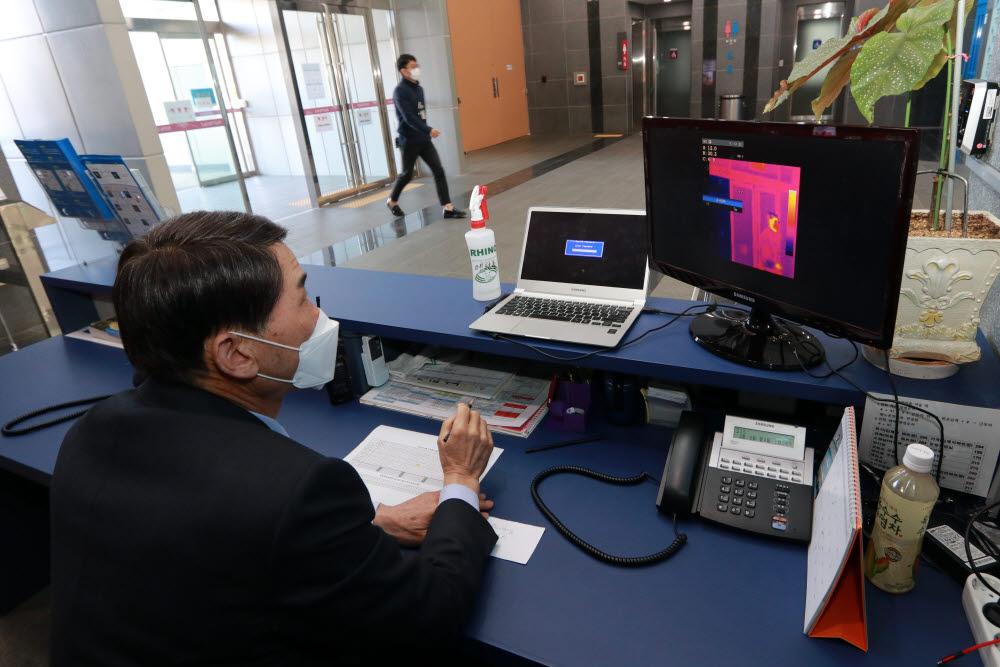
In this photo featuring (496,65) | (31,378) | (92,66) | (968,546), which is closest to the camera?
(968,546)

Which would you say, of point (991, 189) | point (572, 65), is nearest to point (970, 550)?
point (991, 189)

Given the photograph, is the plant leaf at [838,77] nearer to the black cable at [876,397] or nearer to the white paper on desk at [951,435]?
the black cable at [876,397]

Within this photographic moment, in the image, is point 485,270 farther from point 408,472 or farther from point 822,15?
point 822,15

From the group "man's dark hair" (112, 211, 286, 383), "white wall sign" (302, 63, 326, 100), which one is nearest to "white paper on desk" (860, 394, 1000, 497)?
"man's dark hair" (112, 211, 286, 383)

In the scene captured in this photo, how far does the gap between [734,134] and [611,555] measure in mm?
816

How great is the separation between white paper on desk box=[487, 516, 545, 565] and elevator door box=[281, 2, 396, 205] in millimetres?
6581

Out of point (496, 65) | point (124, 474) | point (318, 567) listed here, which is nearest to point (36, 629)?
point (124, 474)

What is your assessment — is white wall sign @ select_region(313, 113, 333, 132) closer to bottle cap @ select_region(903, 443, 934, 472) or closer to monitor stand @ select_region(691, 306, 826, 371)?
monitor stand @ select_region(691, 306, 826, 371)

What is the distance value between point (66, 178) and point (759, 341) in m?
2.55

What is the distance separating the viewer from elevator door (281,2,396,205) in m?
6.84

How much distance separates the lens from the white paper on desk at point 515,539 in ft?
3.58

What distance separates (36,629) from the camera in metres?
2.01

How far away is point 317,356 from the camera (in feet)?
3.76

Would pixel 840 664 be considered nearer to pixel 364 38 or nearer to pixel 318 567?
pixel 318 567
